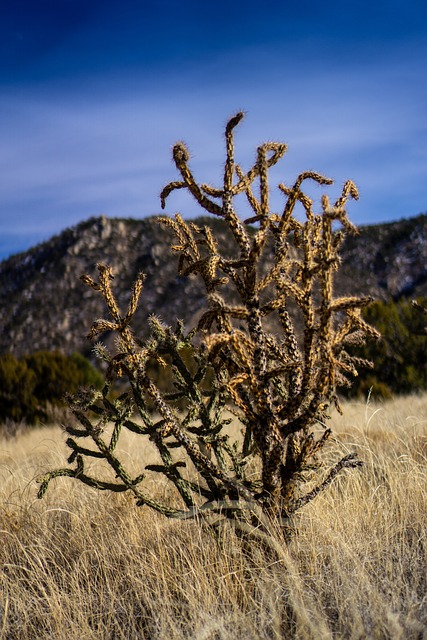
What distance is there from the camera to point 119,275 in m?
41.3

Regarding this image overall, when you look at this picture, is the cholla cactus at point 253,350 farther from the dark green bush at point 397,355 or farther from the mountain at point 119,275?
the mountain at point 119,275

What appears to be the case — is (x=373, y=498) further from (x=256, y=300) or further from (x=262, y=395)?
(x=256, y=300)

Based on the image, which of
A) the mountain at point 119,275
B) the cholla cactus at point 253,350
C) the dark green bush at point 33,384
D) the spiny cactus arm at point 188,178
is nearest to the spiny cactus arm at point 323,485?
the cholla cactus at point 253,350

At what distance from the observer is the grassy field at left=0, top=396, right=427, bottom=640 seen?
2586mm

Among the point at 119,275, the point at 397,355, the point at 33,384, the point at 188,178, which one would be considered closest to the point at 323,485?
the point at 188,178

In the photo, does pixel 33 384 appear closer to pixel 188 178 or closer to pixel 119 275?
pixel 188 178

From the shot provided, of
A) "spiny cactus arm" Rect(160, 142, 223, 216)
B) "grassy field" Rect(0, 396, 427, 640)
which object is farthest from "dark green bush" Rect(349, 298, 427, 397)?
"spiny cactus arm" Rect(160, 142, 223, 216)

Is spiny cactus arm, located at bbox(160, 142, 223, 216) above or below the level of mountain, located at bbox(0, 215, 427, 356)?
below

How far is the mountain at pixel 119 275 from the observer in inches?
1510

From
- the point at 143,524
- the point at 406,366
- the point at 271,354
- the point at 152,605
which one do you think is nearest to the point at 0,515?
the point at 143,524

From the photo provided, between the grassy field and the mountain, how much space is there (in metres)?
31.7

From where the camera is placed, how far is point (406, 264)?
41.2 m

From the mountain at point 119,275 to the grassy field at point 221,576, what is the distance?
104 ft

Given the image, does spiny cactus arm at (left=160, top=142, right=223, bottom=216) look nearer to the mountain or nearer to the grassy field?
the grassy field
